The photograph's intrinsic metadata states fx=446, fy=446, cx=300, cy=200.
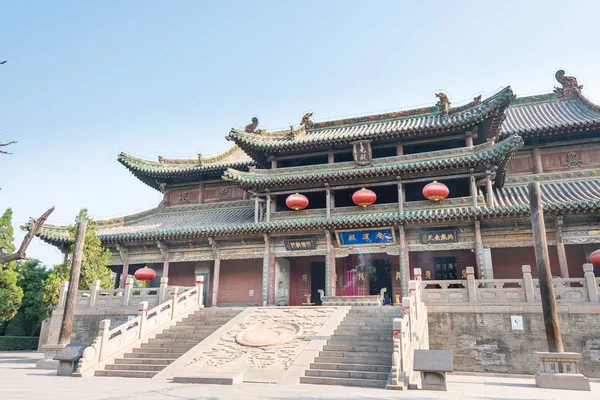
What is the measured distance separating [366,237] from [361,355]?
755 centimetres

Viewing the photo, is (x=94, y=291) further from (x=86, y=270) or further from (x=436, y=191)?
(x=436, y=191)

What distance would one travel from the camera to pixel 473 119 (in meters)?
18.1

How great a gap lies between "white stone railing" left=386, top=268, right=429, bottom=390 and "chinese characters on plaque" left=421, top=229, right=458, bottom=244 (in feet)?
11.3

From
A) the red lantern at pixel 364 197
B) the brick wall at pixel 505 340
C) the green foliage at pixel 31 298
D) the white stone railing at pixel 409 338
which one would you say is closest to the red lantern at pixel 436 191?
the red lantern at pixel 364 197

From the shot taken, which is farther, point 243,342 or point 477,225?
point 477,225

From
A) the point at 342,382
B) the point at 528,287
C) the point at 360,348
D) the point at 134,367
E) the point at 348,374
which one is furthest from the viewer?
the point at 528,287

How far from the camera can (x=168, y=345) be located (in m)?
12.5

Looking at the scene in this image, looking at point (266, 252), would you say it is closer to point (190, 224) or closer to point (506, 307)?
point (190, 224)

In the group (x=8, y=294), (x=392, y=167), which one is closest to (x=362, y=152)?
(x=392, y=167)

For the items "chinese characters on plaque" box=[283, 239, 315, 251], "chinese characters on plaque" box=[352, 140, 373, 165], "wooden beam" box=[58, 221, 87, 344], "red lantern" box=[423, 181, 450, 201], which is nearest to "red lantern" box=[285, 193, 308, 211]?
"chinese characters on plaque" box=[283, 239, 315, 251]

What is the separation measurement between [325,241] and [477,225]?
5753 mm

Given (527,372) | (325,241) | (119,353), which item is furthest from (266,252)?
→ (527,372)

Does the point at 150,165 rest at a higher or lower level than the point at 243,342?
higher

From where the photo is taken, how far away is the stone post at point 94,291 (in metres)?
17.2
